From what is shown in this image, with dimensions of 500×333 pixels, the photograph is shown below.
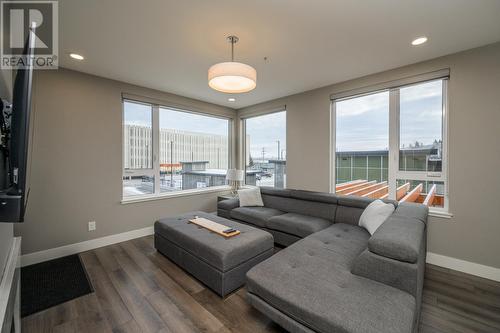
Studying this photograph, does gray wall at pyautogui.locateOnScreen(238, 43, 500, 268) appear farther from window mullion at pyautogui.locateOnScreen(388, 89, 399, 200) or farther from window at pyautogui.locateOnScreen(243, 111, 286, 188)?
window at pyautogui.locateOnScreen(243, 111, 286, 188)

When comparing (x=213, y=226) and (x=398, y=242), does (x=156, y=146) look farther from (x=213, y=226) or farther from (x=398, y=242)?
(x=398, y=242)

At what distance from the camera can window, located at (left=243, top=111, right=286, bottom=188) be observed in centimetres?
445

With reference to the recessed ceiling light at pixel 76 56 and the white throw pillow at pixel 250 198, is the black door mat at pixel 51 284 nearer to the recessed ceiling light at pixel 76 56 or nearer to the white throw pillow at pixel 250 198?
the white throw pillow at pixel 250 198

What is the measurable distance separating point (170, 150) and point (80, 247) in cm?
204

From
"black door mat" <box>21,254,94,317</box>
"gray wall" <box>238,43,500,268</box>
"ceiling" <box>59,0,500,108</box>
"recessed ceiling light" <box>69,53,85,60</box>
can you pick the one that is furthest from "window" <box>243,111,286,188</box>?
"black door mat" <box>21,254,94,317</box>

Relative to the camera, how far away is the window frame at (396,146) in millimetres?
2582

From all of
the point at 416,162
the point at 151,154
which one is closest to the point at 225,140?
the point at 151,154

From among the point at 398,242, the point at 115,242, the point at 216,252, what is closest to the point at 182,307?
the point at 216,252

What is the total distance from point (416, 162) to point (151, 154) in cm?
420

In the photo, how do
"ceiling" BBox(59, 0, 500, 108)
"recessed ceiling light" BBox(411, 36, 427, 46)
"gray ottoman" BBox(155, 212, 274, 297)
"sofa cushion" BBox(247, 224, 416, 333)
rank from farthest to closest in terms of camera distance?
"recessed ceiling light" BBox(411, 36, 427, 46)
"gray ottoman" BBox(155, 212, 274, 297)
"ceiling" BBox(59, 0, 500, 108)
"sofa cushion" BBox(247, 224, 416, 333)

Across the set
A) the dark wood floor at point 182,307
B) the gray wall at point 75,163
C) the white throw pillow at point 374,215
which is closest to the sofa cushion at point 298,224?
the white throw pillow at point 374,215

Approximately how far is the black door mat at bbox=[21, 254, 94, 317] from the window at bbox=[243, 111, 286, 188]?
11.3ft
